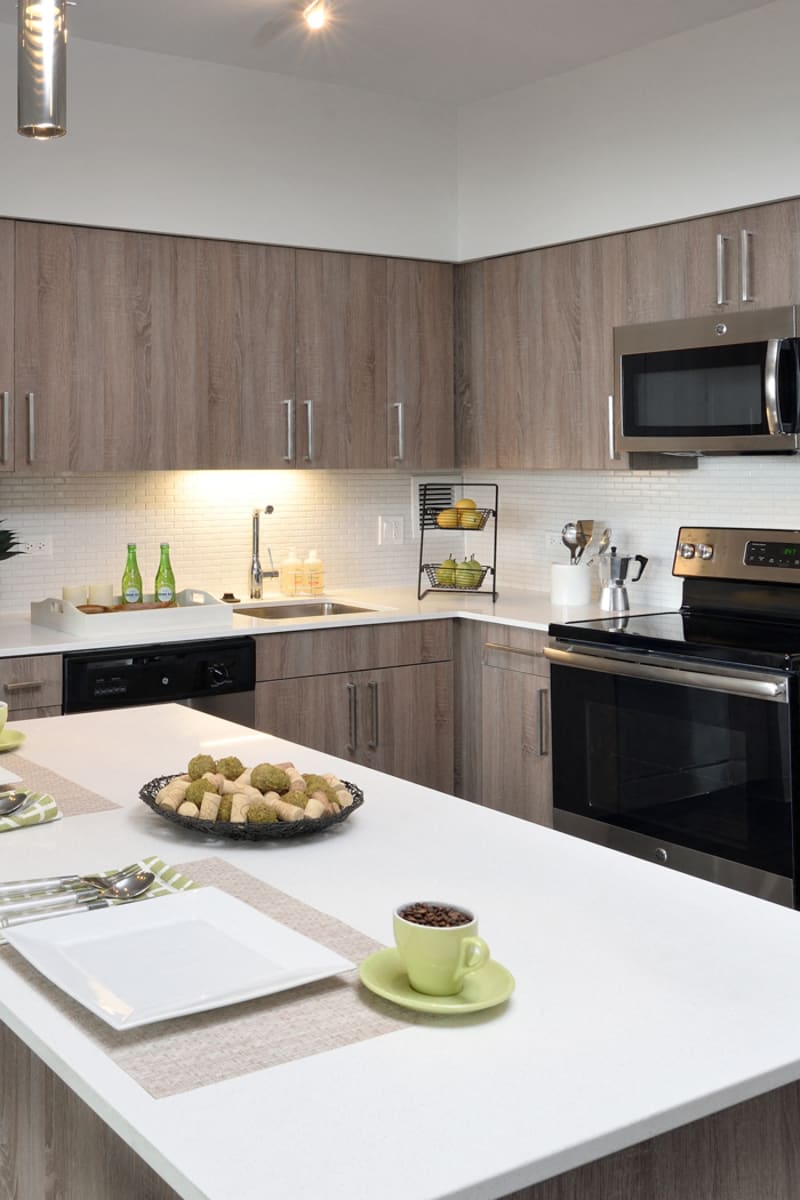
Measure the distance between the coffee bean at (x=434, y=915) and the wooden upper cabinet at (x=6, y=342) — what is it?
297 cm

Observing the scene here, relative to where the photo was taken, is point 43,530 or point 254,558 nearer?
point 43,530

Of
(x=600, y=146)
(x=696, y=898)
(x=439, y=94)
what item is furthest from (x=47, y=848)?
(x=439, y=94)

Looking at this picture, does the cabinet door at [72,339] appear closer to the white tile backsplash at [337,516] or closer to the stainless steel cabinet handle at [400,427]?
the white tile backsplash at [337,516]

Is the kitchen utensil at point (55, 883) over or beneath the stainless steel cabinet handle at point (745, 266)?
beneath

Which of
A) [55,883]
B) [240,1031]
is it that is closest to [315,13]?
[55,883]

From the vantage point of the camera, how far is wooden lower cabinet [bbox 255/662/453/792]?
13.8 ft

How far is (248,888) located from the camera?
1.66 meters

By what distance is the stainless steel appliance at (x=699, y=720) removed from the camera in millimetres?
3256

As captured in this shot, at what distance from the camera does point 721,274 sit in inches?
151

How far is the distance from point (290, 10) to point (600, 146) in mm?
1141

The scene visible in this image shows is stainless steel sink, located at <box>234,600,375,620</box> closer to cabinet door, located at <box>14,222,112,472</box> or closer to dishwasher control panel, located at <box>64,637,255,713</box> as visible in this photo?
dishwasher control panel, located at <box>64,637,255,713</box>

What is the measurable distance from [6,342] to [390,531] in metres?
1.83

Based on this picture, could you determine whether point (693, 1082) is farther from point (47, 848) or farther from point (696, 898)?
point (47, 848)

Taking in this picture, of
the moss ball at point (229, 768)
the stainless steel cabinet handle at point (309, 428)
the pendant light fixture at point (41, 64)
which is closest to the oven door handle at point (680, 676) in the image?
the stainless steel cabinet handle at point (309, 428)
